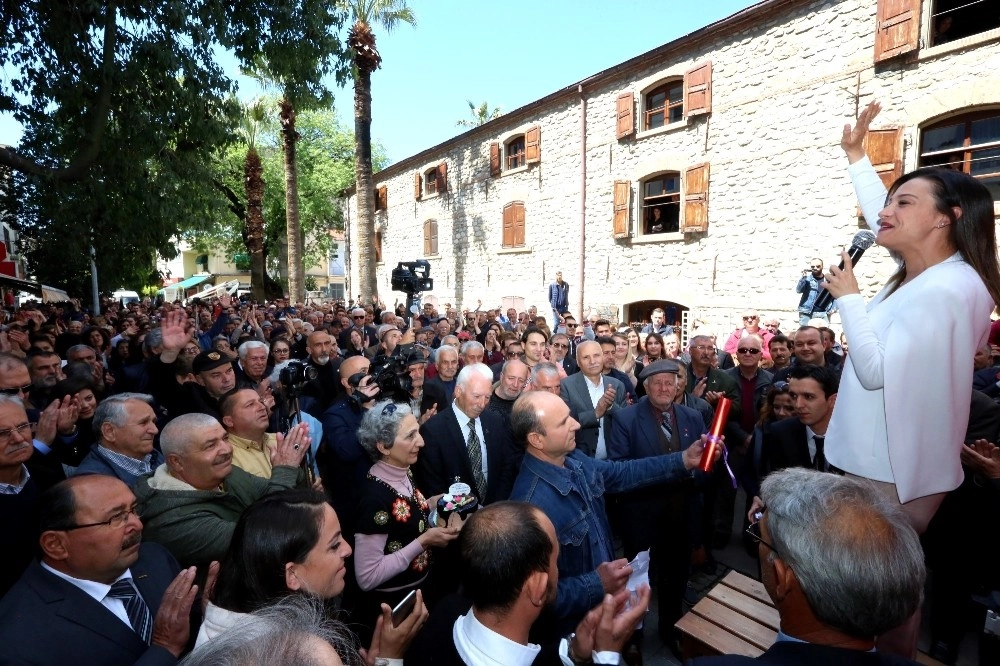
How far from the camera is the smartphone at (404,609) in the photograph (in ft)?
5.53

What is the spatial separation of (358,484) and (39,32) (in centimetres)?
586

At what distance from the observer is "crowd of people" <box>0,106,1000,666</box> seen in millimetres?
1349

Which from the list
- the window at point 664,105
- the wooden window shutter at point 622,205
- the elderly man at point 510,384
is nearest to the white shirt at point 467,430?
the elderly man at point 510,384

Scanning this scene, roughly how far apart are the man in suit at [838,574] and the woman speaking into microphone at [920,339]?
1.14 ft

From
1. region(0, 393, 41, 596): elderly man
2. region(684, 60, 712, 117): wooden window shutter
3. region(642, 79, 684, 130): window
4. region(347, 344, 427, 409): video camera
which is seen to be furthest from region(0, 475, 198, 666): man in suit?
region(642, 79, 684, 130): window

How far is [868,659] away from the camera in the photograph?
1.19 m

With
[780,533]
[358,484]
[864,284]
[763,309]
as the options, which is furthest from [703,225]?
[780,533]

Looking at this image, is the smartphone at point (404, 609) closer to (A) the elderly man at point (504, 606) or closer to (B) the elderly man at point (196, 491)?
(A) the elderly man at point (504, 606)

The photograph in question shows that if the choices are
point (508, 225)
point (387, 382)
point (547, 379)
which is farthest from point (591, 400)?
point (508, 225)

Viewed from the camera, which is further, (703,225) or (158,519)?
(703,225)

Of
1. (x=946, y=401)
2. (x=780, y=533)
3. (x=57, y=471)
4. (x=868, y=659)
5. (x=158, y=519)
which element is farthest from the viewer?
(x=57, y=471)

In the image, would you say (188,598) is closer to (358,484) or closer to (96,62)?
(358,484)

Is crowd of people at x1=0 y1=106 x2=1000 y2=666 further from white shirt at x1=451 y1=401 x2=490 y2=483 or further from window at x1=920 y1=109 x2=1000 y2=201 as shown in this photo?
window at x1=920 y1=109 x2=1000 y2=201

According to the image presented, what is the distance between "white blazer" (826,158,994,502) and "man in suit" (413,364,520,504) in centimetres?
213
